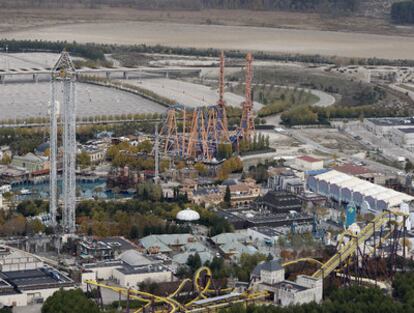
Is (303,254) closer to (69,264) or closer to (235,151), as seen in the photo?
(69,264)

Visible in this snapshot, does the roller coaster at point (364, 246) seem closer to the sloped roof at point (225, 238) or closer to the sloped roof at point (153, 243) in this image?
the sloped roof at point (225, 238)

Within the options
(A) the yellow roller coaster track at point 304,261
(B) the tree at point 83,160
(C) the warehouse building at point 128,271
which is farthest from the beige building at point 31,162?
(A) the yellow roller coaster track at point 304,261

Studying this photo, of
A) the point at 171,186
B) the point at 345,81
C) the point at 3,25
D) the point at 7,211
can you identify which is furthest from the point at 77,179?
the point at 3,25

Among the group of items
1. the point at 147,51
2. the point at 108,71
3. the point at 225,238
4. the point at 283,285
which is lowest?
the point at 147,51

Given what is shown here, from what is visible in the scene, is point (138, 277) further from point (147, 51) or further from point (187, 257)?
point (147, 51)

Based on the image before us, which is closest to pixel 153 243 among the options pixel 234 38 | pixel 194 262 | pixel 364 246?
pixel 194 262

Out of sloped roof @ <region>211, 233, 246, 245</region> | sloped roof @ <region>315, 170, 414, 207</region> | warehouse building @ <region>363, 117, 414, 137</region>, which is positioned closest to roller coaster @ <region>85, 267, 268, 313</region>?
sloped roof @ <region>211, 233, 246, 245</region>

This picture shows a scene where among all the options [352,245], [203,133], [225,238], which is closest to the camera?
[352,245]

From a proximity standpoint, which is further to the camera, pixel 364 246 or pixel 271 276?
pixel 364 246
